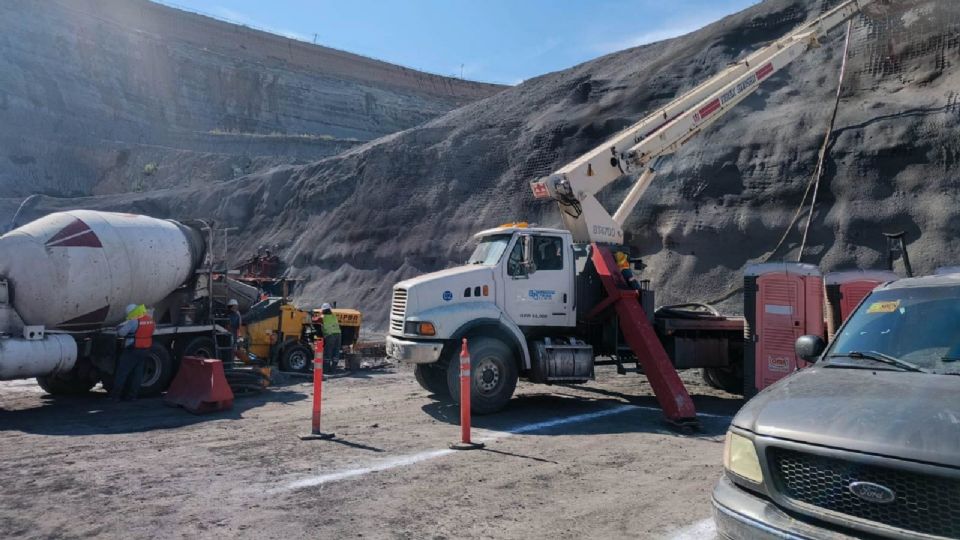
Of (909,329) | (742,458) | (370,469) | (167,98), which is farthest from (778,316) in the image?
(167,98)

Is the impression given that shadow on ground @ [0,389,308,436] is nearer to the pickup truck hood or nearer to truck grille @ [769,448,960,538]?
the pickup truck hood

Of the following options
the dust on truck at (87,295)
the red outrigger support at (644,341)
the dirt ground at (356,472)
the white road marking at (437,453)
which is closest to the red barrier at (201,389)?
the dirt ground at (356,472)

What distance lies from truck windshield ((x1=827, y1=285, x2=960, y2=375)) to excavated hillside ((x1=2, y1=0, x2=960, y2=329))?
14698mm

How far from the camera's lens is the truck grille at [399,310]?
411 inches

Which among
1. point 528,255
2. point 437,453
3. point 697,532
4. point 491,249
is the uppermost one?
point 491,249

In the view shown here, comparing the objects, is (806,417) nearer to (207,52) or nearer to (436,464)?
(436,464)

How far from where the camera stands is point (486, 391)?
33.7 ft

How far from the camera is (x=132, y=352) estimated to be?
12.0m

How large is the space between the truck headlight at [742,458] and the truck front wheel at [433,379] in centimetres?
768

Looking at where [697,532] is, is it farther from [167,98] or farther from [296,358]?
[167,98]

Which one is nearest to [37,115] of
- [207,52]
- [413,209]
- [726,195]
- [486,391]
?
[207,52]

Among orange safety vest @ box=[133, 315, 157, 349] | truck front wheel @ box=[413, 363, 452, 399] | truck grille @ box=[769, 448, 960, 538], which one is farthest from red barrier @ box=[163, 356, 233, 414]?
truck grille @ box=[769, 448, 960, 538]

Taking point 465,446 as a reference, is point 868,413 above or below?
above

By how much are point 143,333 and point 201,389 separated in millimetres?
1692
